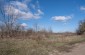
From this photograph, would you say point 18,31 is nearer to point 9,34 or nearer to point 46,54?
point 9,34

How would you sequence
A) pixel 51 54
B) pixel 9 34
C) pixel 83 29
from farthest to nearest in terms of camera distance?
pixel 83 29 → pixel 9 34 → pixel 51 54

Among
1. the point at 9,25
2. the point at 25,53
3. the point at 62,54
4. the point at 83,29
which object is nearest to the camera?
the point at 25,53

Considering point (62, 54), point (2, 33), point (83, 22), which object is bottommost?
point (62, 54)

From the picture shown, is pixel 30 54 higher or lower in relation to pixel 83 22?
lower

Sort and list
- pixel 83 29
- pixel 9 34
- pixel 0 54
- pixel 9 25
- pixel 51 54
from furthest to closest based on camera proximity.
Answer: pixel 83 29 < pixel 9 34 < pixel 9 25 < pixel 51 54 < pixel 0 54

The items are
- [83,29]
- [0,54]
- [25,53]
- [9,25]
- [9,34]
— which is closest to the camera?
[0,54]

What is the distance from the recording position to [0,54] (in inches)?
422

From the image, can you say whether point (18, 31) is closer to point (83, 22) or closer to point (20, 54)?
point (20, 54)

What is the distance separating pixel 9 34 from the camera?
32406 millimetres

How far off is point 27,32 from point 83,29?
3044 cm

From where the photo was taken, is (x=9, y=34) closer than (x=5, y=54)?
No

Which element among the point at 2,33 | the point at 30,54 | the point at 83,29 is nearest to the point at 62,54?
the point at 30,54

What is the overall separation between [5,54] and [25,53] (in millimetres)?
1530

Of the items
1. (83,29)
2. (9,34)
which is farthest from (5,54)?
(83,29)
